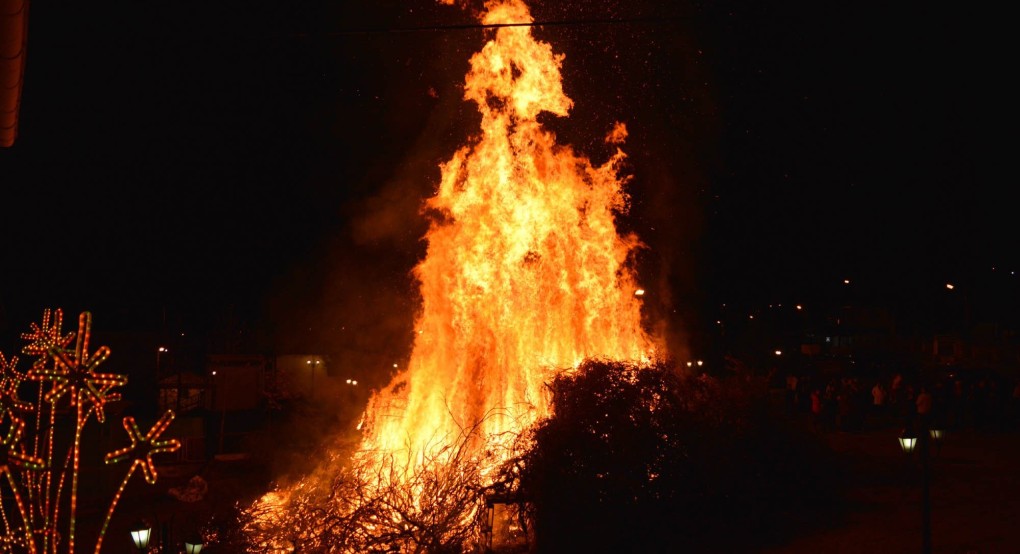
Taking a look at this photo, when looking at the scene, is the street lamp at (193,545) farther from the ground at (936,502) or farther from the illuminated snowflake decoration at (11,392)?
the ground at (936,502)

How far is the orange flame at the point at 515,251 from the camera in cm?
1363

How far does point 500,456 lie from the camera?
10.6m

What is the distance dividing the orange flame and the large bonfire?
18 mm

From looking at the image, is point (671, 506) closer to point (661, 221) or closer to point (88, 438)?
point (661, 221)

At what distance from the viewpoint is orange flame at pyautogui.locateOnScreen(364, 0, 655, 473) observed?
13.6 meters

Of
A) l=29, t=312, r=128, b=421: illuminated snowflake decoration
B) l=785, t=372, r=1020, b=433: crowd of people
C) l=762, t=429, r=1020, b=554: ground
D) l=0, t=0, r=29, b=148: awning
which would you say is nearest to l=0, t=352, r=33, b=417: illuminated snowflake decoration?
l=29, t=312, r=128, b=421: illuminated snowflake decoration

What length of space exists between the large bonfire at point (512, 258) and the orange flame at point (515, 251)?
18 millimetres

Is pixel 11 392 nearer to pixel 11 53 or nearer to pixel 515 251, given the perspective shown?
pixel 11 53

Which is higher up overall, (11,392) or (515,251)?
(515,251)

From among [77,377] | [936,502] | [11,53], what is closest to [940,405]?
[936,502]

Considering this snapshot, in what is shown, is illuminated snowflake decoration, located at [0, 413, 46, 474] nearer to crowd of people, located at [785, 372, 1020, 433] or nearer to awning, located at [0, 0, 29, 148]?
awning, located at [0, 0, 29, 148]

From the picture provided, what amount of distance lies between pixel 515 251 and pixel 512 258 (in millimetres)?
139

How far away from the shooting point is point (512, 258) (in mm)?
13859

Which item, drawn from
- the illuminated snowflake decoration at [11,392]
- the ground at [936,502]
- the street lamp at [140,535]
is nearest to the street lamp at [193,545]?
the street lamp at [140,535]
